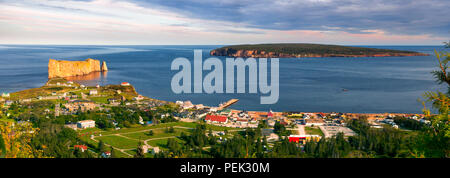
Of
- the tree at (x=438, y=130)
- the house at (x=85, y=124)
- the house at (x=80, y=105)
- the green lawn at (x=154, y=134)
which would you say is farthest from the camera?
the house at (x=80, y=105)

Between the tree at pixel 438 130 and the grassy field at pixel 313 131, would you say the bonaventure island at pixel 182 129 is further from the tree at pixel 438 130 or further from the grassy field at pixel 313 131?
the tree at pixel 438 130

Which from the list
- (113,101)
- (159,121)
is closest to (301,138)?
(159,121)

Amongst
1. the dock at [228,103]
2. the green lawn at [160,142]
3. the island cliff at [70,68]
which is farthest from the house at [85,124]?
the island cliff at [70,68]

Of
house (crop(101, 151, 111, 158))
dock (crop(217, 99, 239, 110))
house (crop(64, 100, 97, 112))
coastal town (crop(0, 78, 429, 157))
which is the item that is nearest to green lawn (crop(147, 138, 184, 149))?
coastal town (crop(0, 78, 429, 157))

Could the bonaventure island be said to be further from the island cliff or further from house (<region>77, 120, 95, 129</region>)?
the island cliff

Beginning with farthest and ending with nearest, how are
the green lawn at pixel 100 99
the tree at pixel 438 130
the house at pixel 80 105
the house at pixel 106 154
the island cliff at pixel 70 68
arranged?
1. the island cliff at pixel 70 68
2. the green lawn at pixel 100 99
3. the house at pixel 80 105
4. the house at pixel 106 154
5. the tree at pixel 438 130
